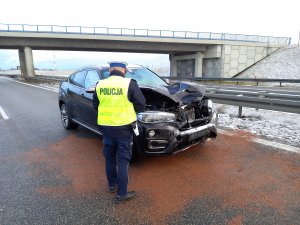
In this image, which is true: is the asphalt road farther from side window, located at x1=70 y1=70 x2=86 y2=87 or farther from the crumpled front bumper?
side window, located at x1=70 y1=70 x2=86 y2=87

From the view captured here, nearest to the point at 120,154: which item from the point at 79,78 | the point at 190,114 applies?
the point at 190,114

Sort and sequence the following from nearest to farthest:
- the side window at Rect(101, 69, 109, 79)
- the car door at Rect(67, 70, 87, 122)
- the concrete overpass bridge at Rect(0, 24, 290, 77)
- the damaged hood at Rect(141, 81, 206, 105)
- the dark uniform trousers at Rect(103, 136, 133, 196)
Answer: the dark uniform trousers at Rect(103, 136, 133, 196) → the damaged hood at Rect(141, 81, 206, 105) → the side window at Rect(101, 69, 109, 79) → the car door at Rect(67, 70, 87, 122) → the concrete overpass bridge at Rect(0, 24, 290, 77)

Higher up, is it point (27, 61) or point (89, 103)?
point (27, 61)

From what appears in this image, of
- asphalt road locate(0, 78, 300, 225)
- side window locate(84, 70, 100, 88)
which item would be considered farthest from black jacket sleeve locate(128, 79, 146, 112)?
side window locate(84, 70, 100, 88)

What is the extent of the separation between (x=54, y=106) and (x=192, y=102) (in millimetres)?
7591

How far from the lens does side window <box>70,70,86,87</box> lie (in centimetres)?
569

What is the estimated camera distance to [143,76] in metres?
5.43

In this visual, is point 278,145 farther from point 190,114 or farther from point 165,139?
point 165,139

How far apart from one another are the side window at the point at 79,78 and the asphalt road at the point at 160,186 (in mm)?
1354

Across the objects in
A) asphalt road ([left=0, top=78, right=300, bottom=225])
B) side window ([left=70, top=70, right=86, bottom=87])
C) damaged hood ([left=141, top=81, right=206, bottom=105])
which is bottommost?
asphalt road ([left=0, top=78, right=300, bottom=225])

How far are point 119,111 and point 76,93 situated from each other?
2.92 metres

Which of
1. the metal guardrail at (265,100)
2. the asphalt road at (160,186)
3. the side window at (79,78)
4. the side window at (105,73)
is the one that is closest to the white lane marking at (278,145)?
the asphalt road at (160,186)

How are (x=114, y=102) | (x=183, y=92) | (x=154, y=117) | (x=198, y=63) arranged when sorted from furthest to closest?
(x=198, y=63) < (x=183, y=92) < (x=154, y=117) < (x=114, y=102)

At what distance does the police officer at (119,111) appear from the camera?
3.06 meters
